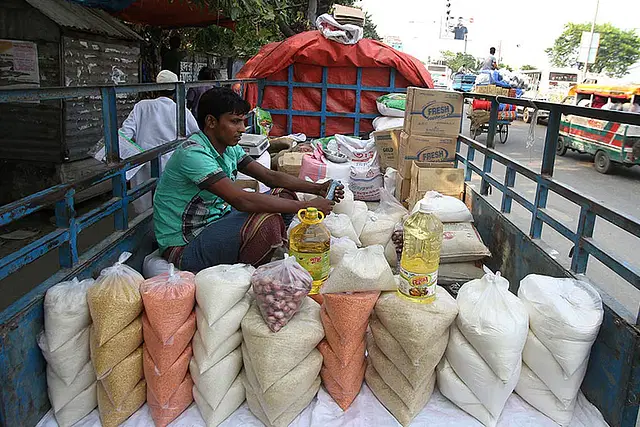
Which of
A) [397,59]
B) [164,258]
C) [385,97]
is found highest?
[397,59]

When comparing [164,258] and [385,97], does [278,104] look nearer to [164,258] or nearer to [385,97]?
[385,97]

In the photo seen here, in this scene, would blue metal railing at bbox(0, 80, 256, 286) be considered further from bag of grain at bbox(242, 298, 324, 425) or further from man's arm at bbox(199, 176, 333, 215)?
bag of grain at bbox(242, 298, 324, 425)

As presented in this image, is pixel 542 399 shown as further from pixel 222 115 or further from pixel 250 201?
→ pixel 222 115

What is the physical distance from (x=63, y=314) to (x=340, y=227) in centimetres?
178

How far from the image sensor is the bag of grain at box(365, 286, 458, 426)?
1955 mm

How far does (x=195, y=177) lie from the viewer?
8.33ft

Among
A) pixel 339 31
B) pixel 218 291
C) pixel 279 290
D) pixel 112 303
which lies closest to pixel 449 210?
pixel 279 290

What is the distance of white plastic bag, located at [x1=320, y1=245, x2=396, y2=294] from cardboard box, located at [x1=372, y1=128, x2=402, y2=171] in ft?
10.9

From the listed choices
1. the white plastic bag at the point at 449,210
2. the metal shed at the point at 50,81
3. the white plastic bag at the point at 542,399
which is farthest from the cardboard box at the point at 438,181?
the metal shed at the point at 50,81

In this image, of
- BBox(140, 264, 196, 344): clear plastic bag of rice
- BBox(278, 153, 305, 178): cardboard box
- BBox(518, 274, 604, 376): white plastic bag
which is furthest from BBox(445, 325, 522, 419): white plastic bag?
BBox(278, 153, 305, 178): cardboard box

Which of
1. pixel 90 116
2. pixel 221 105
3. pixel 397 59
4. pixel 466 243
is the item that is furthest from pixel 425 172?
pixel 90 116

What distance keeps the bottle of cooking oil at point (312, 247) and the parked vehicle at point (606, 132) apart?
292 inches

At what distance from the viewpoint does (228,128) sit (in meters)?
2.72

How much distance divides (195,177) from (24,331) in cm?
106
